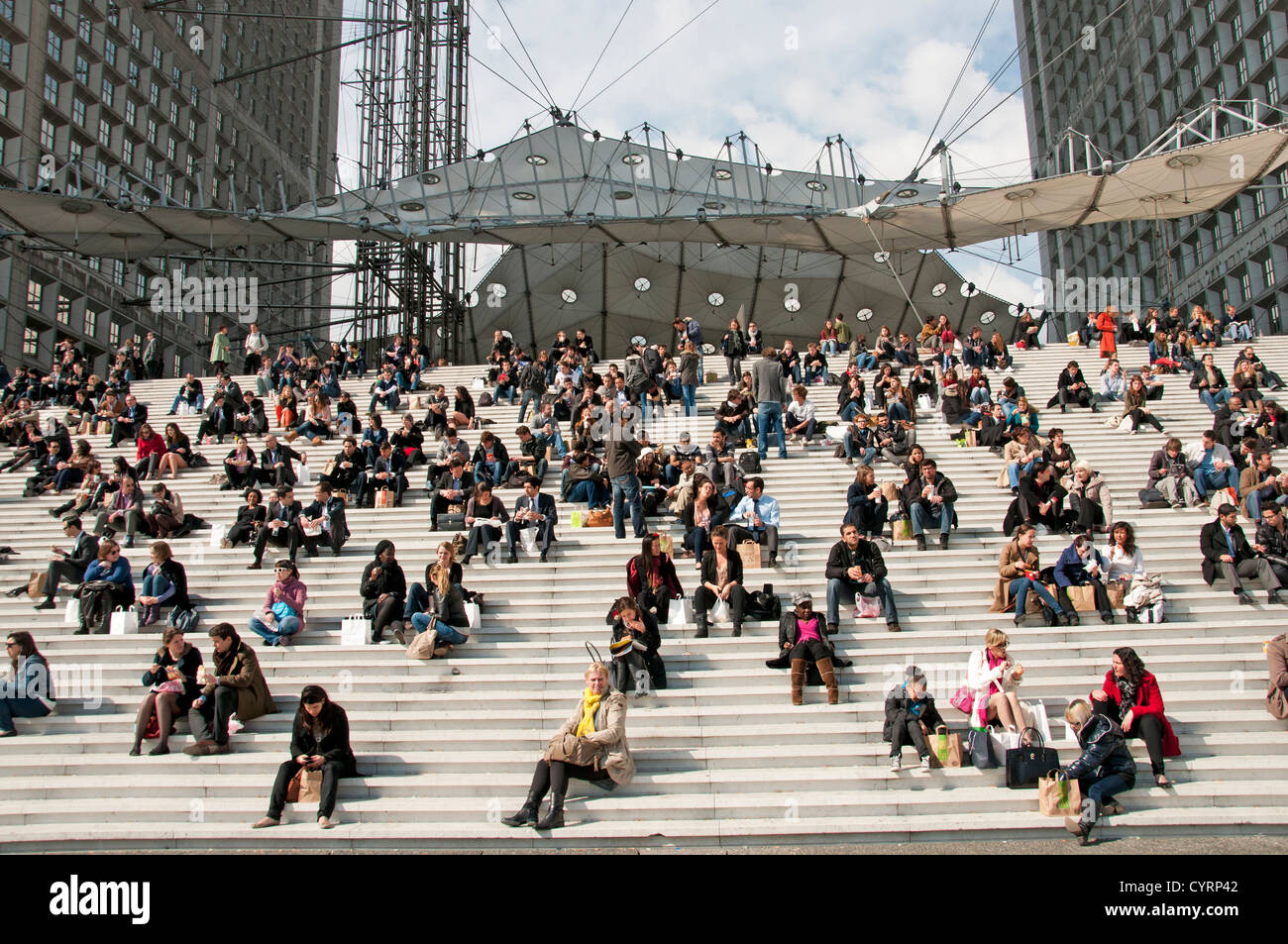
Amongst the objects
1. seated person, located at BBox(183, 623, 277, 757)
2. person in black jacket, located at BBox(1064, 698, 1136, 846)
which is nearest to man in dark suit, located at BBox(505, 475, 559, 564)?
seated person, located at BBox(183, 623, 277, 757)

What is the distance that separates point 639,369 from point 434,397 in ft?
13.0

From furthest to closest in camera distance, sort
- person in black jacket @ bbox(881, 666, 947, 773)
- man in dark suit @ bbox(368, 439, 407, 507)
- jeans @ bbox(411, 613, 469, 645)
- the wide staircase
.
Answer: man in dark suit @ bbox(368, 439, 407, 507)
jeans @ bbox(411, 613, 469, 645)
person in black jacket @ bbox(881, 666, 947, 773)
the wide staircase

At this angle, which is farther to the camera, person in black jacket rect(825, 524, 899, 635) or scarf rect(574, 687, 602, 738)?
person in black jacket rect(825, 524, 899, 635)

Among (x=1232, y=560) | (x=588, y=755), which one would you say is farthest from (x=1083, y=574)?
(x=588, y=755)

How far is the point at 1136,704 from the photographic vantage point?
9.67 m

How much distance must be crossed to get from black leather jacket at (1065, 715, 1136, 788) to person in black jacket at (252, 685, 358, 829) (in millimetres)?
6128

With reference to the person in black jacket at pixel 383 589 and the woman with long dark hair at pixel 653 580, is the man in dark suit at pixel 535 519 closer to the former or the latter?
the person in black jacket at pixel 383 589

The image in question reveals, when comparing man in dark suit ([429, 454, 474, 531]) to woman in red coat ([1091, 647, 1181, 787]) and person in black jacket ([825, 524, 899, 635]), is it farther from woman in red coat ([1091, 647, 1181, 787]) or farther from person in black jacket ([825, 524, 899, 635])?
woman in red coat ([1091, 647, 1181, 787])

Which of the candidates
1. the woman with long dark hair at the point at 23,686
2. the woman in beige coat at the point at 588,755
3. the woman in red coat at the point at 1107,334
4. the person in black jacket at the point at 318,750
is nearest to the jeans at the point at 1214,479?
the woman in red coat at the point at 1107,334

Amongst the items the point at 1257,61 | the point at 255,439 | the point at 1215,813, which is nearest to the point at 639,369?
the point at 255,439

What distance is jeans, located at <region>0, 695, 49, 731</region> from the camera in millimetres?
11078

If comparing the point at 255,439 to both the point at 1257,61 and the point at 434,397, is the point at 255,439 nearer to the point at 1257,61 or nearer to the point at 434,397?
the point at 434,397

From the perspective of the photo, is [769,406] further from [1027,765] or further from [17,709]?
[17,709]

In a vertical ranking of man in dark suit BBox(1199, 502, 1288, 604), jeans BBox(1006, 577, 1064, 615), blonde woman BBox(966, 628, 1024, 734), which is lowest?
blonde woman BBox(966, 628, 1024, 734)
